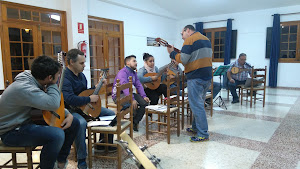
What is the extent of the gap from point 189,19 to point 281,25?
11.0 ft

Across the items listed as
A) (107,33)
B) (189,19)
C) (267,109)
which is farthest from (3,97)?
(189,19)

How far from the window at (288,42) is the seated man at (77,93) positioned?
7190 mm

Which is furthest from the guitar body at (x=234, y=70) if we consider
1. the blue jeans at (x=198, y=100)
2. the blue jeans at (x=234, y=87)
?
the blue jeans at (x=198, y=100)

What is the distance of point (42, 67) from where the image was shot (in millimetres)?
1630

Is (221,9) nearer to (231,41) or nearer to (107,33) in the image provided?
(231,41)

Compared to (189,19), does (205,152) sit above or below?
below

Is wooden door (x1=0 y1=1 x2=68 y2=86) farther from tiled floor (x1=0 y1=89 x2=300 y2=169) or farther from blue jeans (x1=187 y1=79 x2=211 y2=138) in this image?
blue jeans (x1=187 y1=79 x2=211 y2=138)

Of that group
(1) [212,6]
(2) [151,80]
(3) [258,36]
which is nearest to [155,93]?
(2) [151,80]

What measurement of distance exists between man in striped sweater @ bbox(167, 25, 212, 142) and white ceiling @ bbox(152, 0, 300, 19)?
5344 millimetres

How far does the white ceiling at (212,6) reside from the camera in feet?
23.4

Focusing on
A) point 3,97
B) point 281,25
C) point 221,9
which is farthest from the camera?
point 221,9

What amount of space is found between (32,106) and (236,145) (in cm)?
231

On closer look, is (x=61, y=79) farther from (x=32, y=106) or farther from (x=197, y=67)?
(x=197, y=67)

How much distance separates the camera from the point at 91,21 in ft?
19.2
